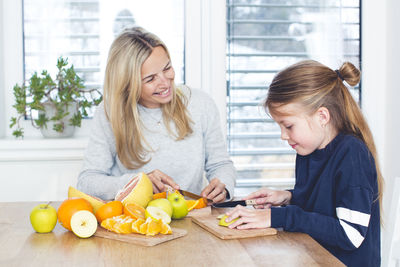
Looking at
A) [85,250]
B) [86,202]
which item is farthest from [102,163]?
[85,250]

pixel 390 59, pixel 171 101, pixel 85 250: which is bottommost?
pixel 85 250

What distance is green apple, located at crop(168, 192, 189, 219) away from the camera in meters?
1.36

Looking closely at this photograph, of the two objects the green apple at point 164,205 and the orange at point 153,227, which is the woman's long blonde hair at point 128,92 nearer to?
the green apple at point 164,205

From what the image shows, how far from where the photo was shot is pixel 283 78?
4.71ft

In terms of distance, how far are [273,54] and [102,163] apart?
1.29 metres

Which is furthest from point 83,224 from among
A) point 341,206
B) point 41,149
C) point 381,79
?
point 381,79

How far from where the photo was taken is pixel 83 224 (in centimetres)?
122

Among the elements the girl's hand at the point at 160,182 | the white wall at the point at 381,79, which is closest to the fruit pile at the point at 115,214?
the girl's hand at the point at 160,182

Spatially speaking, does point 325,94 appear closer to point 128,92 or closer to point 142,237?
point 142,237

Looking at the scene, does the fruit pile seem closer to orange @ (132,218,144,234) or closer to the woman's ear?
orange @ (132,218,144,234)

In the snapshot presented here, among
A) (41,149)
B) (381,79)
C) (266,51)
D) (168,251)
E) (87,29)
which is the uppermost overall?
(87,29)

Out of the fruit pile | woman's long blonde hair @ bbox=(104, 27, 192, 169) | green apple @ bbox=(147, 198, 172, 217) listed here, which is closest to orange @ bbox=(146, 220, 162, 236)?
the fruit pile

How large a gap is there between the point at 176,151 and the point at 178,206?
0.68m

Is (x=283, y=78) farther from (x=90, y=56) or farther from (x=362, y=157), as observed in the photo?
(x=90, y=56)
